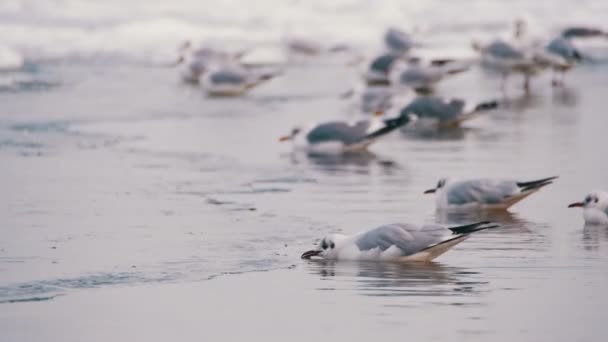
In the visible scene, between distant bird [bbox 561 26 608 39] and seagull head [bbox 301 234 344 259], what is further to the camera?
distant bird [bbox 561 26 608 39]

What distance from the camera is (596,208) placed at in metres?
11.0

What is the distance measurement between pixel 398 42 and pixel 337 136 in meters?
15.2

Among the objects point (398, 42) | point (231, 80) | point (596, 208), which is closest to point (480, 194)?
point (596, 208)

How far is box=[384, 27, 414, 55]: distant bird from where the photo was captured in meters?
31.2

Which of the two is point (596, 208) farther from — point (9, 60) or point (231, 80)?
point (9, 60)

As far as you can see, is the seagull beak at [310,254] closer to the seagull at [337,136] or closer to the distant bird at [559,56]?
the seagull at [337,136]

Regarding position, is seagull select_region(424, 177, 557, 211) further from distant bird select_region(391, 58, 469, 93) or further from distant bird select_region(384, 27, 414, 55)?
distant bird select_region(384, 27, 414, 55)

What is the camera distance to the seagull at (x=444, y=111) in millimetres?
19312

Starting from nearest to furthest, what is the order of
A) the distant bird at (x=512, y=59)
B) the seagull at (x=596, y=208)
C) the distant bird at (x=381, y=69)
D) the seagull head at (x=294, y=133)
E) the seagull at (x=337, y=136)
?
1. the seagull at (x=596, y=208)
2. the seagull at (x=337, y=136)
3. the seagull head at (x=294, y=133)
4. the distant bird at (x=512, y=59)
5. the distant bird at (x=381, y=69)

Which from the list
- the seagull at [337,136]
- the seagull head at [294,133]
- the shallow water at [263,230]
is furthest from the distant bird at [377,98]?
the seagull head at [294,133]

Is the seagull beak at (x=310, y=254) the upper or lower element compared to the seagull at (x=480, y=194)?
lower

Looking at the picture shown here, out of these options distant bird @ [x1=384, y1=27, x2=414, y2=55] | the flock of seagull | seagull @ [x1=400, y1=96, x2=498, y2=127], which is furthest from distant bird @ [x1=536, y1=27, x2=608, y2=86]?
seagull @ [x1=400, y1=96, x2=498, y2=127]

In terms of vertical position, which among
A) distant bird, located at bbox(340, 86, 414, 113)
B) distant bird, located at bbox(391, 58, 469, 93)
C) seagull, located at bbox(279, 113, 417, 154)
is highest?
distant bird, located at bbox(391, 58, 469, 93)

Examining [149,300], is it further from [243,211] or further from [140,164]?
[140,164]
